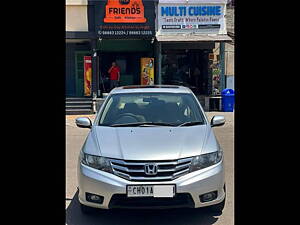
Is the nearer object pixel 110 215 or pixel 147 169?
pixel 147 169

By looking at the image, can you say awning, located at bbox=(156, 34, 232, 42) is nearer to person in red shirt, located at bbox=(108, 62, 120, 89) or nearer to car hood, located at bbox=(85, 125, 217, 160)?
person in red shirt, located at bbox=(108, 62, 120, 89)

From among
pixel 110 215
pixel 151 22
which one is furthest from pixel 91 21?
pixel 110 215

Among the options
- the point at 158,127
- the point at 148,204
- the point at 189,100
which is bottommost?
the point at 148,204

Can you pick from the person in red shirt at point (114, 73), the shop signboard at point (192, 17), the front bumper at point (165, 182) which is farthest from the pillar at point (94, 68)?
the front bumper at point (165, 182)

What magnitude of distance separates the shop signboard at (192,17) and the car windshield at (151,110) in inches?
421

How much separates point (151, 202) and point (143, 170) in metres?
0.35

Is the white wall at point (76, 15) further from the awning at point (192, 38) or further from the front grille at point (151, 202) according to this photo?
the front grille at point (151, 202)

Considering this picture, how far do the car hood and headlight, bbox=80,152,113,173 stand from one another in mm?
52

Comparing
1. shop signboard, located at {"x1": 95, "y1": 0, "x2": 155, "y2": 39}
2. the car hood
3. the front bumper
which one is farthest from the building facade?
the front bumper

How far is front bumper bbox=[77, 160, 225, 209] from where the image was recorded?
3775 mm

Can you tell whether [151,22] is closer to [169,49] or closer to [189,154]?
[169,49]

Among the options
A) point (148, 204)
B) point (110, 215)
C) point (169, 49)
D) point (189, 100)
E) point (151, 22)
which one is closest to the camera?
point (148, 204)

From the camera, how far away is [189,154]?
396 cm

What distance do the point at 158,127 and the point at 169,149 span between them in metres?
0.71
